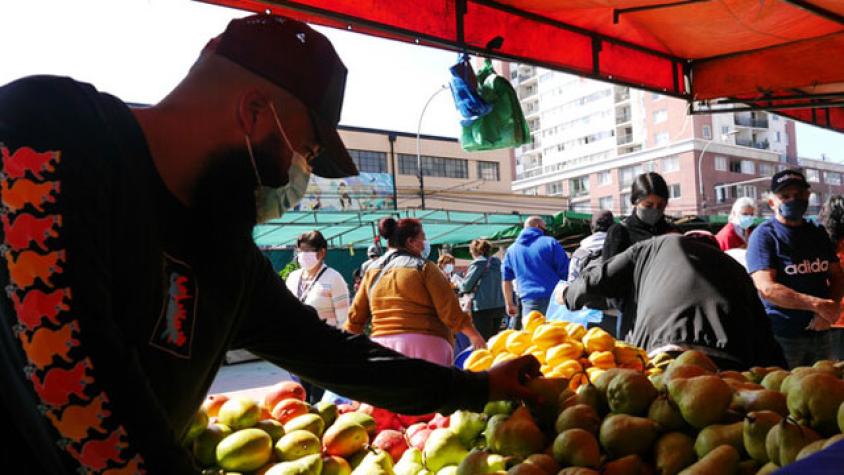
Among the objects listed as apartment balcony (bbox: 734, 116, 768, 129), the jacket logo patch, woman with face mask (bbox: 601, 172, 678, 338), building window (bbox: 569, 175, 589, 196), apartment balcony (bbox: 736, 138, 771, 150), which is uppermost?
apartment balcony (bbox: 734, 116, 768, 129)

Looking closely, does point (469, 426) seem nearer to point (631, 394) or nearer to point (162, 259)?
point (631, 394)

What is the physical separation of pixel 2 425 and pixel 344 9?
2.75 m

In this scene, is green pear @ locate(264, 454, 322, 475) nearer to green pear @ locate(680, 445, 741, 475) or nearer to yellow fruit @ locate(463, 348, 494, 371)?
yellow fruit @ locate(463, 348, 494, 371)

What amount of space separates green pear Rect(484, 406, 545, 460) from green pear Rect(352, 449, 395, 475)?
0.47 meters

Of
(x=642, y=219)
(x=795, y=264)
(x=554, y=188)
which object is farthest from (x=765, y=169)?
(x=642, y=219)

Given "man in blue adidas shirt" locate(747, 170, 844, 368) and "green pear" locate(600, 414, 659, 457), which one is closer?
"green pear" locate(600, 414, 659, 457)

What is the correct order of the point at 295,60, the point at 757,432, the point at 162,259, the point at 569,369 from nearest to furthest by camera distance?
1. the point at 162,259
2. the point at 295,60
3. the point at 757,432
4. the point at 569,369

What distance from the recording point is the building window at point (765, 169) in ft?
219

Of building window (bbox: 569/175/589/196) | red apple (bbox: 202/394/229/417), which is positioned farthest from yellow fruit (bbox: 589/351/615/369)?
building window (bbox: 569/175/589/196)

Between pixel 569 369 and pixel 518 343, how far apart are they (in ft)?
1.55

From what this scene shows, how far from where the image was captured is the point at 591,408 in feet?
5.81

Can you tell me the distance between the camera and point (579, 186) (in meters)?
70.8

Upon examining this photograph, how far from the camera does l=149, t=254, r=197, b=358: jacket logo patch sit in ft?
4.09

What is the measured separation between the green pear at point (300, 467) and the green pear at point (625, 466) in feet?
3.20
